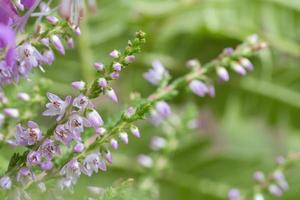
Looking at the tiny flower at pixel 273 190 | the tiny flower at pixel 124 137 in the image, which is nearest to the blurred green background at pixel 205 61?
the tiny flower at pixel 273 190

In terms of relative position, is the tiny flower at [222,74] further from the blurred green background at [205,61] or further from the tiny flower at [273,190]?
the blurred green background at [205,61]

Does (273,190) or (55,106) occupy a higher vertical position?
(55,106)

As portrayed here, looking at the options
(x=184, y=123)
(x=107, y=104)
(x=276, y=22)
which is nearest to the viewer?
(x=184, y=123)

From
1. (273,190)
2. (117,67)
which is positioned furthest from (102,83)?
(273,190)

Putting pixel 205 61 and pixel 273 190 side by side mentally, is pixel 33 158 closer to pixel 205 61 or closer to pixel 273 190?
pixel 273 190

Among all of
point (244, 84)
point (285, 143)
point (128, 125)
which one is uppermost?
point (128, 125)

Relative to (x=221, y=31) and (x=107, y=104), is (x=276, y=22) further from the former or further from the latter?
(x=107, y=104)

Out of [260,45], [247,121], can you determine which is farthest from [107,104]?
[260,45]
